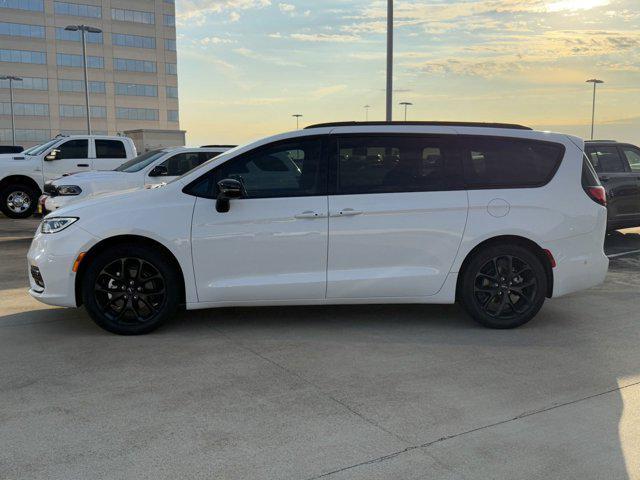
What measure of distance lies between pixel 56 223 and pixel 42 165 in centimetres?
1061

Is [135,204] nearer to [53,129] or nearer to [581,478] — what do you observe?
[581,478]

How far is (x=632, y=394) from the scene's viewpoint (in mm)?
4141

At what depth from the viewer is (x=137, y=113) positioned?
265 ft

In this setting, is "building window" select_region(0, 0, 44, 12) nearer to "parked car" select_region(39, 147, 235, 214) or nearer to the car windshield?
the car windshield

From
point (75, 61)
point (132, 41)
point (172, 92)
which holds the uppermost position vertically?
point (132, 41)

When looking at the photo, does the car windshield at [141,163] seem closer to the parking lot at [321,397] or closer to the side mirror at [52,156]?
the side mirror at [52,156]

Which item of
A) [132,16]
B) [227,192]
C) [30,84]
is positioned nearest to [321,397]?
[227,192]

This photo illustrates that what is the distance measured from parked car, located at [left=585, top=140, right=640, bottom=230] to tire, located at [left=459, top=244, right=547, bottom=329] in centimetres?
600

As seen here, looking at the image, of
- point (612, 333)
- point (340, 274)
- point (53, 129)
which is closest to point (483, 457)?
point (340, 274)

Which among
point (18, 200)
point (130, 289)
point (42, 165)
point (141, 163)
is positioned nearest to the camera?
point (130, 289)

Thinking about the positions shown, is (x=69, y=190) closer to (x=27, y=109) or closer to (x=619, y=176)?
(x=619, y=176)

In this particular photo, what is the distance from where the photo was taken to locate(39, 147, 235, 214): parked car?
11.1 m

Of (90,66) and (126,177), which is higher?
(90,66)

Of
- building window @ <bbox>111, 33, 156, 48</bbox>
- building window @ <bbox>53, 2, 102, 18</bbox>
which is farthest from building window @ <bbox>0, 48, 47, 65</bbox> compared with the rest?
building window @ <bbox>111, 33, 156, 48</bbox>
